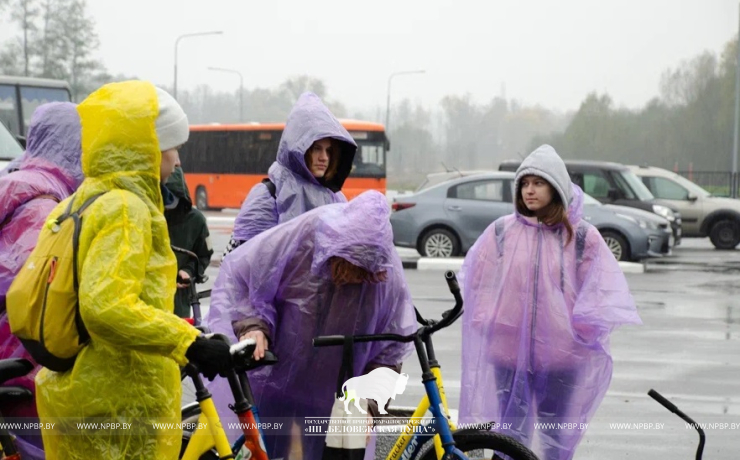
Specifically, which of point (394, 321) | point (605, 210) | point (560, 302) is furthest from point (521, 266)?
point (605, 210)

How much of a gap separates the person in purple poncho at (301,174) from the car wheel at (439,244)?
1328 centimetres

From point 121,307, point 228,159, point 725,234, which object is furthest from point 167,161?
point 228,159

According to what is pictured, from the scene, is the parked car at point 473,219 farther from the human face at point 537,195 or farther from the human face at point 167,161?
the human face at point 167,161

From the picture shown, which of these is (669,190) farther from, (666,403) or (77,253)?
(77,253)

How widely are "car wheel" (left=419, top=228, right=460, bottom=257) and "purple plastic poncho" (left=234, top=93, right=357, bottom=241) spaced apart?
43.7 ft

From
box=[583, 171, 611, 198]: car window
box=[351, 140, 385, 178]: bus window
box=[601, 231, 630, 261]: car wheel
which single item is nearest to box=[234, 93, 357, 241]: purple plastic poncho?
box=[601, 231, 630, 261]: car wheel

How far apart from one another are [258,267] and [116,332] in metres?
1.17

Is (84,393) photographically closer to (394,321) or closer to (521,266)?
(394,321)

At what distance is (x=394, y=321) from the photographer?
152 inches

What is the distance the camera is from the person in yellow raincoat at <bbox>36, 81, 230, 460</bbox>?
2658 millimetres

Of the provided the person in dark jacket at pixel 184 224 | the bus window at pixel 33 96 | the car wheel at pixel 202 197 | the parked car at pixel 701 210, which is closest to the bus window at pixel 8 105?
the bus window at pixel 33 96

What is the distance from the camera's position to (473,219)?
18094 mm

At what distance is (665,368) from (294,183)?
5013 millimetres

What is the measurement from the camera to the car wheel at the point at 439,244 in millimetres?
18328
